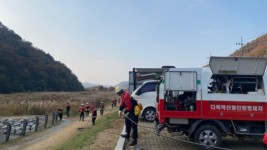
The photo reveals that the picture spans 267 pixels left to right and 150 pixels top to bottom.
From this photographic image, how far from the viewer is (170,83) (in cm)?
1006

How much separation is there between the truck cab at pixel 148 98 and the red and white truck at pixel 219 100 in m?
6.65

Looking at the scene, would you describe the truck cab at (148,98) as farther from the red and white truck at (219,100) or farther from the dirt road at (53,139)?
the red and white truck at (219,100)

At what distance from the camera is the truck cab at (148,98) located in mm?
16875

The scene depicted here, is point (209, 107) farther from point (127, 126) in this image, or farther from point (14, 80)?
point (14, 80)

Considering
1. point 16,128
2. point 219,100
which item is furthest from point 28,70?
point 219,100

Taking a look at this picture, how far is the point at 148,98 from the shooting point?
16906mm

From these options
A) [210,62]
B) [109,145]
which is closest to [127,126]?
[109,145]

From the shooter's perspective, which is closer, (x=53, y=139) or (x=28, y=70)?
A: (x=53, y=139)

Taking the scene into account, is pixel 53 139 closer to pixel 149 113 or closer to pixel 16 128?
pixel 16 128

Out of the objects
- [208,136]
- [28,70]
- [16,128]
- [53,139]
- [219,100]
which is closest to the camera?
[219,100]

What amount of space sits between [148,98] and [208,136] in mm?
7240

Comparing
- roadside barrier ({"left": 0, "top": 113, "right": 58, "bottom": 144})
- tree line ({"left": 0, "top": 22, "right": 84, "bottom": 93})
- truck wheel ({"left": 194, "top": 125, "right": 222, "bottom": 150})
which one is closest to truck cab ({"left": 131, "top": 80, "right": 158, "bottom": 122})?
truck wheel ({"left": 194, "top": 125, "right": 222, "bottom": 150})

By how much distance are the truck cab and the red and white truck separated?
665 cm

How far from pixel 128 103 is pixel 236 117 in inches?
122
